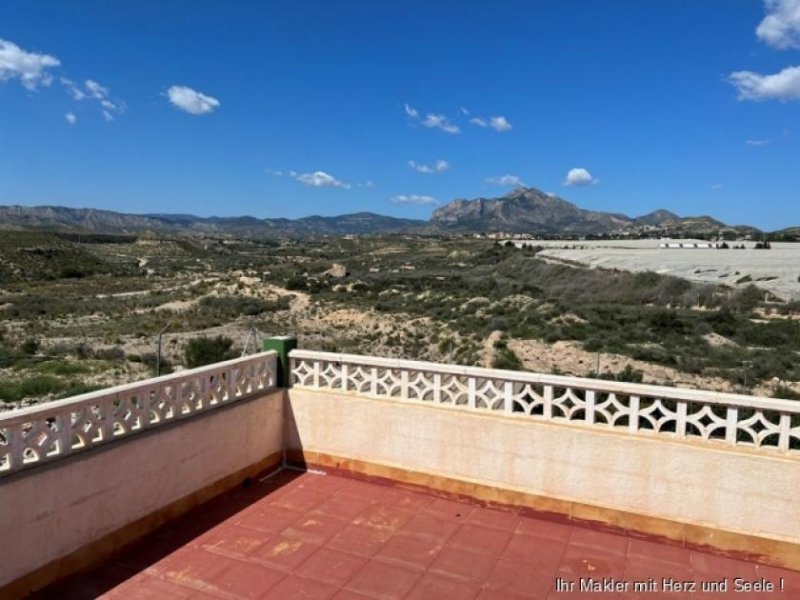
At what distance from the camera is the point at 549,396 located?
15.5ft

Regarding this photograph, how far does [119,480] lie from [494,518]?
113 inches

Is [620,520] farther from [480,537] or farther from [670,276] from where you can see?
[670,276]

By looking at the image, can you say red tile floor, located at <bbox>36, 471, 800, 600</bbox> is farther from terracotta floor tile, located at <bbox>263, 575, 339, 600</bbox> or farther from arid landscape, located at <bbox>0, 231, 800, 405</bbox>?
arid landscape, located at <bbox>0, 231, 800, 405</bbox>

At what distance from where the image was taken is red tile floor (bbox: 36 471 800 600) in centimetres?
366

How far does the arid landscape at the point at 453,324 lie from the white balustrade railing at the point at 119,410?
133cm

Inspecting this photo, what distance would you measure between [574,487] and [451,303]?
77.0ft

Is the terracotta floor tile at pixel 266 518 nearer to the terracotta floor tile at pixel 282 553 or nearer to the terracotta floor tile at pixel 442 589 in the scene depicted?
the terracotta floor tile at pixel 282 553

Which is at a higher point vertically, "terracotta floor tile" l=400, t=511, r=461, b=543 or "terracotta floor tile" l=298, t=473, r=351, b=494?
"terracotta floor tile" l=400, t=511, r=461, b=543

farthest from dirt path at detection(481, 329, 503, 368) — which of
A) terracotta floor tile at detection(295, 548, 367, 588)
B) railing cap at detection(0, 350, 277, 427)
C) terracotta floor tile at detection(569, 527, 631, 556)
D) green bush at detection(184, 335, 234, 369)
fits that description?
terracotta floor tile at detection(295, 548, 367, 588)

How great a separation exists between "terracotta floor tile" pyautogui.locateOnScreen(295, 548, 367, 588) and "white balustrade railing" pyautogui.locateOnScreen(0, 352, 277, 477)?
160cm

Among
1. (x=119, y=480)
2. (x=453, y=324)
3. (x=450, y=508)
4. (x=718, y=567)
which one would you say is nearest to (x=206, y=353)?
(x=453, y=324)

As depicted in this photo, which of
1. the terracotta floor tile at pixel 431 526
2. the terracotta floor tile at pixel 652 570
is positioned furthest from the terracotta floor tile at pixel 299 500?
the terracotta floor tile at pixel 652 570

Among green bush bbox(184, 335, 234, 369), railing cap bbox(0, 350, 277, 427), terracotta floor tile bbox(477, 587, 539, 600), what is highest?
railing cap bbox(0, 350, 277, 427)

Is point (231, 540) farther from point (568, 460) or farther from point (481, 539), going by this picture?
point (568, 460)
